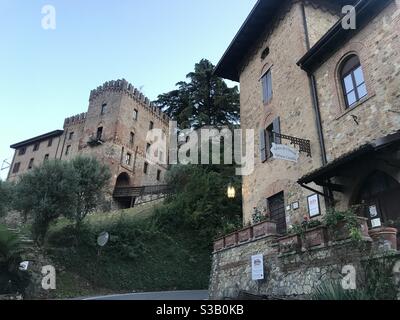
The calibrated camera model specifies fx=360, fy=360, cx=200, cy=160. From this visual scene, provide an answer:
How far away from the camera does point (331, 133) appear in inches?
409

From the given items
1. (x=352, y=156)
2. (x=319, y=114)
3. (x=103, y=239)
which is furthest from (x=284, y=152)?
(x=103, y=239)

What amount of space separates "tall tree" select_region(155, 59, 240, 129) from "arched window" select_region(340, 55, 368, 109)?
16.3 meters

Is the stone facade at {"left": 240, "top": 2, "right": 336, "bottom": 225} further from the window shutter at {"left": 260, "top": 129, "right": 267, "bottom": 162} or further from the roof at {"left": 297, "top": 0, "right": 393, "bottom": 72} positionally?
the roof at {"left": 297, "top": 0, "right": 393, "bottom": 72}

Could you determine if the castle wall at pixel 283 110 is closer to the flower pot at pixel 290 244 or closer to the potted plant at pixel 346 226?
the flower pot at pixel 290 244

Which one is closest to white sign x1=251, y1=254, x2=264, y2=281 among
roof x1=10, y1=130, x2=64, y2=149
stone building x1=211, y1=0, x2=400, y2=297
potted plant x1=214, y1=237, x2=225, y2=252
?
stone building x1=211, y1=0, x2=400, y2=297

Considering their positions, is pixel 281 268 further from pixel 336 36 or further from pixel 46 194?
pixel 46 194

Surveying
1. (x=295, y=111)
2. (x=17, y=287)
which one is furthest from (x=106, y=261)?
(x=295, y=111)

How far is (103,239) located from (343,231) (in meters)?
13.1

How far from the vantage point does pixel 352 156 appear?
8023 mm

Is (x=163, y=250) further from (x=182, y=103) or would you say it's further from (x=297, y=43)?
(x=182, y=103)

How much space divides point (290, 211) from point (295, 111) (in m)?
3.38

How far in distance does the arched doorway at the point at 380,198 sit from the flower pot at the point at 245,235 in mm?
2915

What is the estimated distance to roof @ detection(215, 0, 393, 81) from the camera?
974 cm

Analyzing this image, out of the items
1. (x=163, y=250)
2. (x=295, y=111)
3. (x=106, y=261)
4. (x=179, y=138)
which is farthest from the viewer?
(x=179, y=138)
